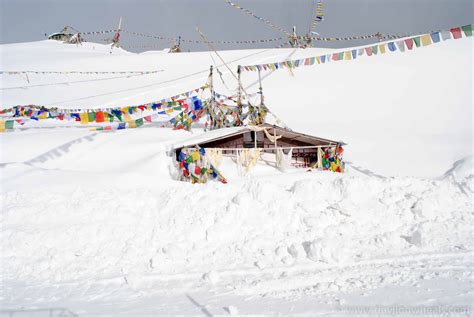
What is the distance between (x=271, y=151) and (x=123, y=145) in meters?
5.64

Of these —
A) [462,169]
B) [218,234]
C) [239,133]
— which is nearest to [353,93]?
[462,169]

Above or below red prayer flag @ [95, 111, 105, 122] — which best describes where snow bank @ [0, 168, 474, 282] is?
below

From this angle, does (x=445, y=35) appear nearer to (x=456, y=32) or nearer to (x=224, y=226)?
(x=456, y=32)

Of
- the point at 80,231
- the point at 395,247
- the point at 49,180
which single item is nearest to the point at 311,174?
the point at 395,247

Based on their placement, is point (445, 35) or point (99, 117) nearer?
point (445, 35)

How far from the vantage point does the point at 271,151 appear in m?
14.4

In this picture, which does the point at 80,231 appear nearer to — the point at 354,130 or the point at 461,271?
the point at 461,271

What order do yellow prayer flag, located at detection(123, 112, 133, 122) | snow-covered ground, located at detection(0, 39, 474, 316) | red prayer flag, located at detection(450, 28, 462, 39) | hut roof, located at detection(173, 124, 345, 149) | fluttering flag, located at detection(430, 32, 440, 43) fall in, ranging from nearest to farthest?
snow-covered ground, located at detection(0, 39, 474, 316)
red prayer flag, located at detection(450, 28, 462, 39)
fluttering flag, located at detection(430, 32, 440, 43)
hut roof, located at detection(173, 124, 345, 149)
yellow prayer flag, located at detection(123, 112, 133, 122)

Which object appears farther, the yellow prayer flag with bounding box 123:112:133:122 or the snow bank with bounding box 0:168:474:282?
the yellow prayer flag with bounding box 123:112:133:122

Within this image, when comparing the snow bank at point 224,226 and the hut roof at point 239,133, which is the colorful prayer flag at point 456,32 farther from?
the hut roof at point 239,133

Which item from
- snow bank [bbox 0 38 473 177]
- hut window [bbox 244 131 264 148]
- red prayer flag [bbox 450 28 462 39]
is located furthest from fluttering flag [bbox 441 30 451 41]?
hut window [bbox 244 131 264 148]

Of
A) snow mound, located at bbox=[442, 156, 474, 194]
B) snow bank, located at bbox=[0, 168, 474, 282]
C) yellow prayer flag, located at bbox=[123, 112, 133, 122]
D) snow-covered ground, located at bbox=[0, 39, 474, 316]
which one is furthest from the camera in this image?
yellow prayer flag, located at bbox=[123, 112, 133, 122]

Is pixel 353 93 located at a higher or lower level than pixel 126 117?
higher

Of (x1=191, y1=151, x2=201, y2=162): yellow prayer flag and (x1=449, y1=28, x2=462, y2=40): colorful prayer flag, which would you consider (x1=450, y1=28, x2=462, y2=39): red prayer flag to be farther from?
(x1=191, y1=151, x2=201, y2=162): yellow prayer flag
